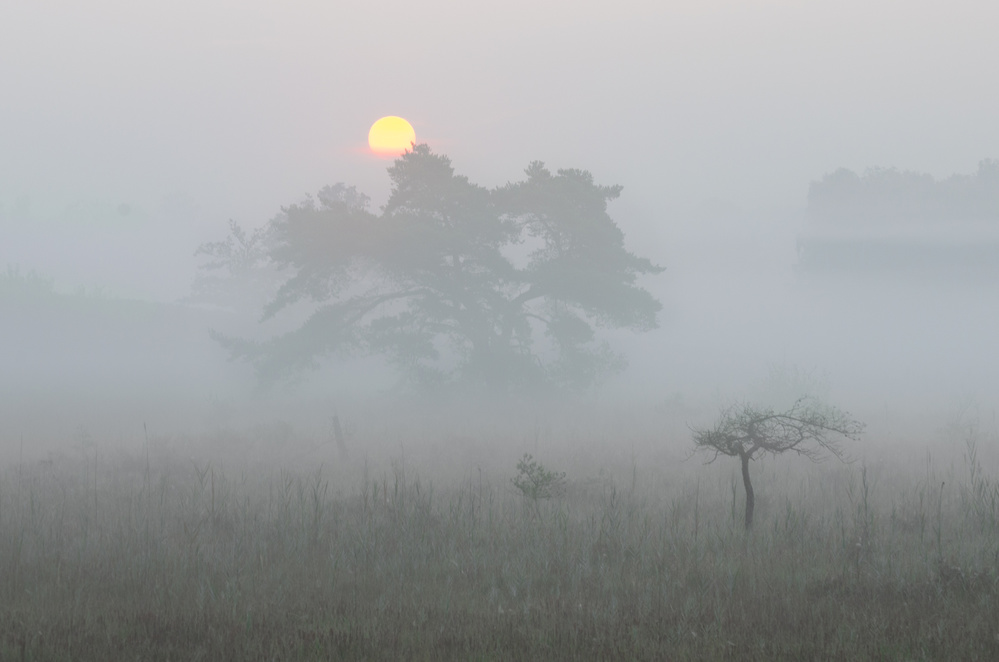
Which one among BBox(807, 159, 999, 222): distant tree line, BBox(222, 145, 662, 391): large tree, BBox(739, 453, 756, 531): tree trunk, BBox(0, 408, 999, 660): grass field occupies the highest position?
BBox(807, 159, 999, 222): distant tree line

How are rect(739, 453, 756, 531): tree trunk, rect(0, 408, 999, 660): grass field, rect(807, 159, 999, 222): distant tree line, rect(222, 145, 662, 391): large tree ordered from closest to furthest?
rect(0, 408, 999, 660): grass field < rect(739, 453, 756, 531): tree trunk < rect(222, 145, 662, 391): large tree < rect(807, 159, 999, 222): distant tree line

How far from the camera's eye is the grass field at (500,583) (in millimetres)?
4480

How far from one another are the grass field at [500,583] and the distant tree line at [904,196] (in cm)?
5796

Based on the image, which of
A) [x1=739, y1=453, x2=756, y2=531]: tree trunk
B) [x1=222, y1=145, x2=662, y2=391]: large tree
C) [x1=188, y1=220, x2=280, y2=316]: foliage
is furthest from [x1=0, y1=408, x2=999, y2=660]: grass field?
[x1=188, y1=220, x2=280, y2=316]: foliage

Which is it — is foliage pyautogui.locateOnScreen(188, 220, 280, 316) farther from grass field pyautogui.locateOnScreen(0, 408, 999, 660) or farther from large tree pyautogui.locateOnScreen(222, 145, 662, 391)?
grass field pyautogui.locateOnScreen(0, 408, 999, 660)

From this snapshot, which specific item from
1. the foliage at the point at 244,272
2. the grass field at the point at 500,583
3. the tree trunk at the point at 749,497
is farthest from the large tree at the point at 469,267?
the foliage at the point at 244,272

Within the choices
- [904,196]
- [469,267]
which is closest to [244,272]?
[469,267]

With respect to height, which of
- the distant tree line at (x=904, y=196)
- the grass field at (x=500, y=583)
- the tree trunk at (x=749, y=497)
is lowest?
the grass field at (x=500, y=583)

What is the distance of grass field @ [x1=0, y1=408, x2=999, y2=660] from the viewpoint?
4.48m

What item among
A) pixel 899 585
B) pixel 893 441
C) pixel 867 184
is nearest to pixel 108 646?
pixel 899 585

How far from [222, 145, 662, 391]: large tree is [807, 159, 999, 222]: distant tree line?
140ft

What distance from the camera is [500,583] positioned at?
617 cm

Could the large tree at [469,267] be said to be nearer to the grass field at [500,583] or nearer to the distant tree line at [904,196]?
the grass field at [500,583]

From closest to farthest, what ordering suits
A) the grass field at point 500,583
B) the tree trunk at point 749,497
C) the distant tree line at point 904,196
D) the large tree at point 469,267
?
the grass field at point 500,583, the tree trunk at point 749,497, the large tree at point 469,267, the distant tree line at point 904,196
